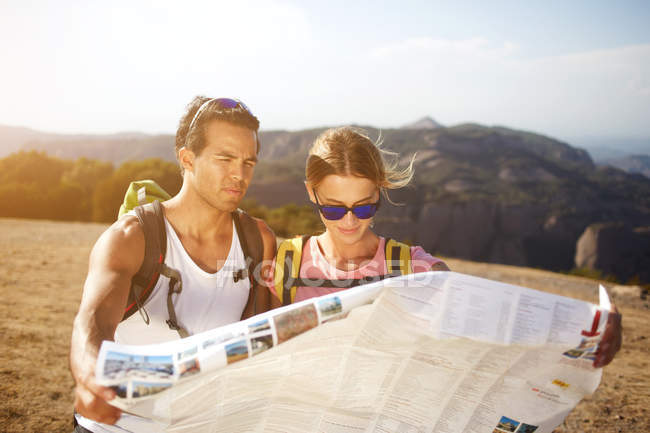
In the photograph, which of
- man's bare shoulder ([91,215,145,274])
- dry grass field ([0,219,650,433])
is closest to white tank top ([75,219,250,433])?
man's bare shoulder ([91,215,145,274])

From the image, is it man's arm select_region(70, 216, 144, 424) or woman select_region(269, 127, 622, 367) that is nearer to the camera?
man's arm select_region(70, 216, 144, 424)

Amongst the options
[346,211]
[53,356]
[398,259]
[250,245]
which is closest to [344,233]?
[346,211]

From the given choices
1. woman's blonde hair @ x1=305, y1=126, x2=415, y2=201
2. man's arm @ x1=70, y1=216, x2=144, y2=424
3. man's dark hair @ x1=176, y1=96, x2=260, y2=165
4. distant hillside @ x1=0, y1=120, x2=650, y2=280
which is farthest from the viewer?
distant hillside @ x1=0, y1=120, x2=650, y2=280

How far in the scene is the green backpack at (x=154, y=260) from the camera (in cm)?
198

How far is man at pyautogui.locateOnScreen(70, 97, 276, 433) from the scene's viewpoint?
6.13 feet

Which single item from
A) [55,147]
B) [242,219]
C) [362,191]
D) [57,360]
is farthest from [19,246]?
[55,147]

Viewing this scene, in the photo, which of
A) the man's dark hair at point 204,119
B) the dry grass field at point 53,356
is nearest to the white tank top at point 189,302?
the man's dark hair at point 204,119

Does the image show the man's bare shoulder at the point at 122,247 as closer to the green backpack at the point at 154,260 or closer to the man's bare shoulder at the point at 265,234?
the green backpack at the point at 154,260

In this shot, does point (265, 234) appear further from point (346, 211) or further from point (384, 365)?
point (384, 365)

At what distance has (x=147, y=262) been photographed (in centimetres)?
199

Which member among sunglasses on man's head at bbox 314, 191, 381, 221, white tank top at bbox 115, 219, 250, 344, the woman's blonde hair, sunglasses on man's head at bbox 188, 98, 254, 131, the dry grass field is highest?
sunglasses on man's head at bbox 188, 98, 254, 131

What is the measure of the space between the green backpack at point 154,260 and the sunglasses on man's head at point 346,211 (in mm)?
538

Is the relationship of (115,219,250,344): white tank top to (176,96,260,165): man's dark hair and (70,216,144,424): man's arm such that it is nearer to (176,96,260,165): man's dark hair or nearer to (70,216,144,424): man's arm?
(70,216,144,424): man's arm

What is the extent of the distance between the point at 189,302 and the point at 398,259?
110 centimetres
